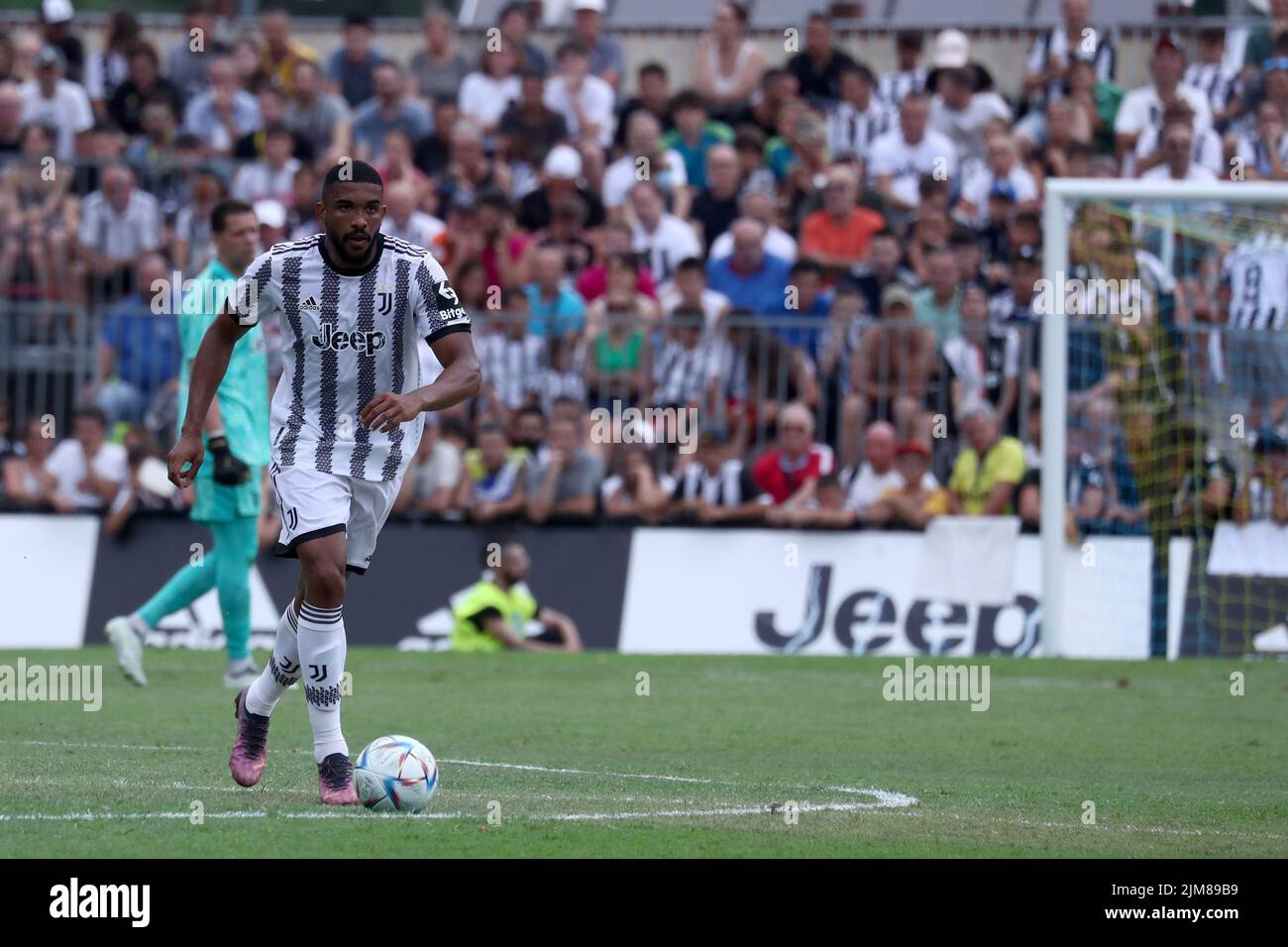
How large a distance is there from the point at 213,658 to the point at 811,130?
26.1 feet

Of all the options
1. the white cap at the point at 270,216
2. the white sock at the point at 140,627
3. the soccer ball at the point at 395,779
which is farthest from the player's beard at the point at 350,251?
the white cap at the point at 270,216

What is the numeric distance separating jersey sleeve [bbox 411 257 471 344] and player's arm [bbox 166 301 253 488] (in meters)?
0.67

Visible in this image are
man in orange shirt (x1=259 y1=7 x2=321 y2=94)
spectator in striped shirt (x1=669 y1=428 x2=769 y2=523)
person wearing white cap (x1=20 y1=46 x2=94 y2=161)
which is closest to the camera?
spectator in striped shirt (x1=669 y1=428 x2=769 y2=523)

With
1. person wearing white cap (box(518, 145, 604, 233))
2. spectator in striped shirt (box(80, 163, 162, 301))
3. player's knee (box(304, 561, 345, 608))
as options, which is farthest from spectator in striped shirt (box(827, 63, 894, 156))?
player's knee (box(304, 561, 345, 608))

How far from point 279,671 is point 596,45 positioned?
14.1m

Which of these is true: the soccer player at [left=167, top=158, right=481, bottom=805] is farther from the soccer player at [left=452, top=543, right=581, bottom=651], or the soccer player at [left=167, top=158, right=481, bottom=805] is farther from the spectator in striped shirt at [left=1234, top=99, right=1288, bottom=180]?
the spectator in striped shirt at [left=1234, top=99, right=1288, bottom=180]

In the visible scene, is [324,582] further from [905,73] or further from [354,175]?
[905,73]

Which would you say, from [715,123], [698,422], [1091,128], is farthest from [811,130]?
[698,422]

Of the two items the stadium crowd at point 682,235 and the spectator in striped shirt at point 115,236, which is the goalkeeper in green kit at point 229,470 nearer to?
the stadium crowd at point 682,235

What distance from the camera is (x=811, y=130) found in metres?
19.1

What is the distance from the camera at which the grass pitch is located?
707 cm

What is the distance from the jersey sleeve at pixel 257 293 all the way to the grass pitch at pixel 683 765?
5.98 feet

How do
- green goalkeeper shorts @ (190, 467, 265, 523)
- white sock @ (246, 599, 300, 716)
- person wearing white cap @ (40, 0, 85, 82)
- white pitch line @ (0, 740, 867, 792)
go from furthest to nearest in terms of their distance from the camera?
person wearing white cap @ (40, 0, 85, 82), green goalkeeper shorts @ (190, 467, 265, 523), white pitch line @ (0, 740, 867, 792), white sock @ (246, 599, 300, 716)

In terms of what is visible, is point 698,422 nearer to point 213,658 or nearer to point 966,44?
point 213,658
